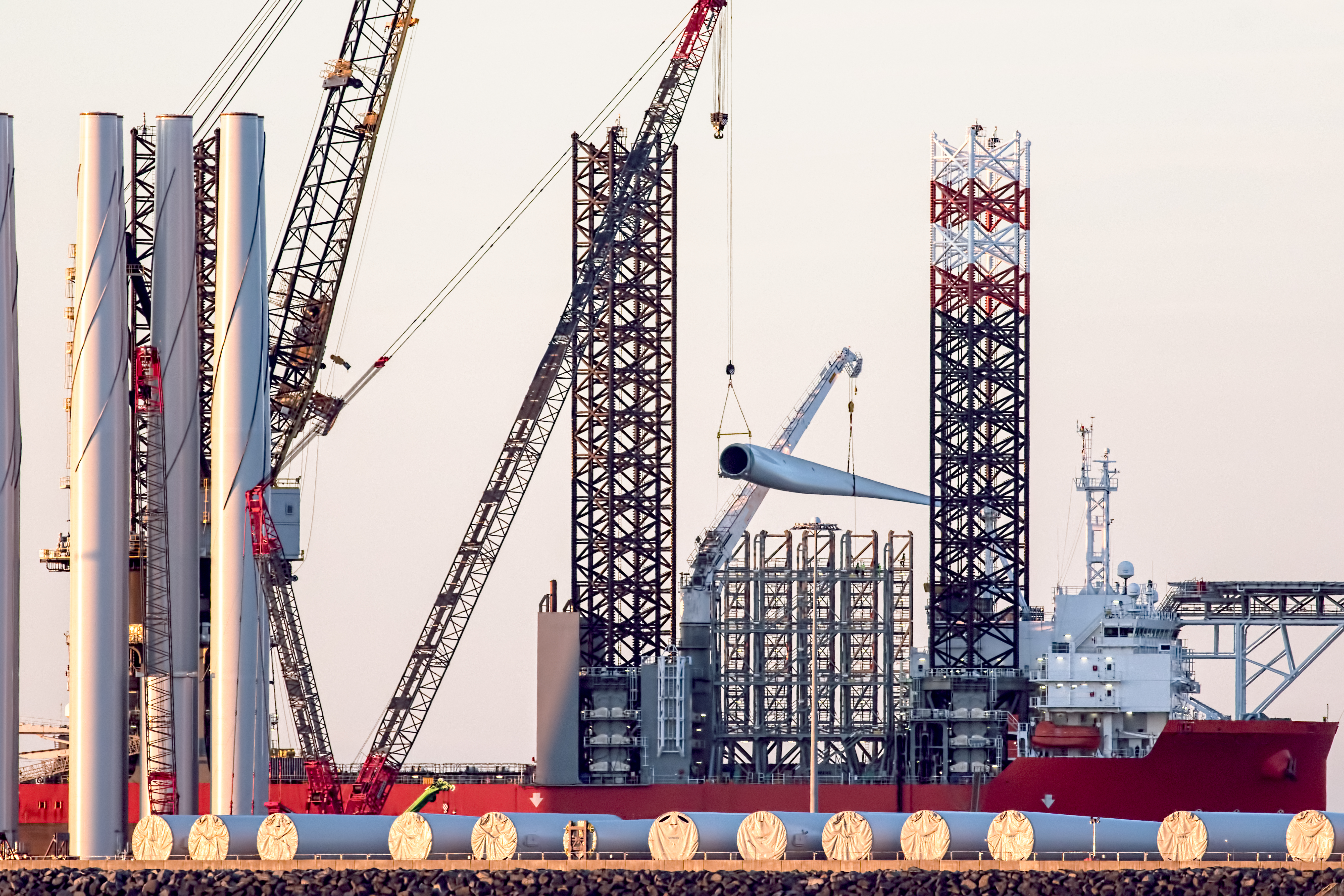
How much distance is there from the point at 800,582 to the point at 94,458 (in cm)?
2674

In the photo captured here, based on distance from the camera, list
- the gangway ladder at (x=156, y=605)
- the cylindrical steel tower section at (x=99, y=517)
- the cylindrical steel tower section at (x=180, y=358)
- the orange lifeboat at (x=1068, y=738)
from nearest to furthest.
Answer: the cylindrical steel tower section at (x=99, y=517) < the gangway ladder at (x=156, y=605) < the cylindrical steel tower section at (x=180, y=358) < the orange lifeboat at (x=1068, y=738)

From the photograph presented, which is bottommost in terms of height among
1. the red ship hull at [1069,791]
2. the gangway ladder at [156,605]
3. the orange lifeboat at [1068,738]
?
the red ship hull at [1069,791]

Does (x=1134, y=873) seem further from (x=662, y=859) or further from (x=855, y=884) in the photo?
(x=662, y=859)

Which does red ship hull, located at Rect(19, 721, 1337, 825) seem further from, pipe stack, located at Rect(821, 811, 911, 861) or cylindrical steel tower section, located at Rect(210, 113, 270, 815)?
pipe stack, located at Rect(821, 811, 911, 861)

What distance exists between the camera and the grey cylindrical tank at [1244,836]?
59.7 meters

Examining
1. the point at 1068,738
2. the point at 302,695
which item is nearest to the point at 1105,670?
the point at 1068,738

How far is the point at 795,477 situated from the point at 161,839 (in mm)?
37410

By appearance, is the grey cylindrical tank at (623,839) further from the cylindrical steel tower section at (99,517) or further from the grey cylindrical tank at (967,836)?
the cylindrical steel tower section at (99,517)

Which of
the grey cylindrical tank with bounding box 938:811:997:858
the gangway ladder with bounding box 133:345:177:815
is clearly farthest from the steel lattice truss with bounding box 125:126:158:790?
the grey cylindrical tank with bounding box 938:811:997:858

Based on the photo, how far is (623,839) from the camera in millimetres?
60344

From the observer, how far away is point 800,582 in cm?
9162

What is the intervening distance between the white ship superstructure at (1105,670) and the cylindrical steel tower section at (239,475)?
89.3 ft

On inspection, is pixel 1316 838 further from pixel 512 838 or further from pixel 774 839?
pixel 512 838

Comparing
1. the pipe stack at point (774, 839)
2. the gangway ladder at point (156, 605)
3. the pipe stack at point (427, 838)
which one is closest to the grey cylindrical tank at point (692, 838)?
the pipe stack at point (774, 839)
